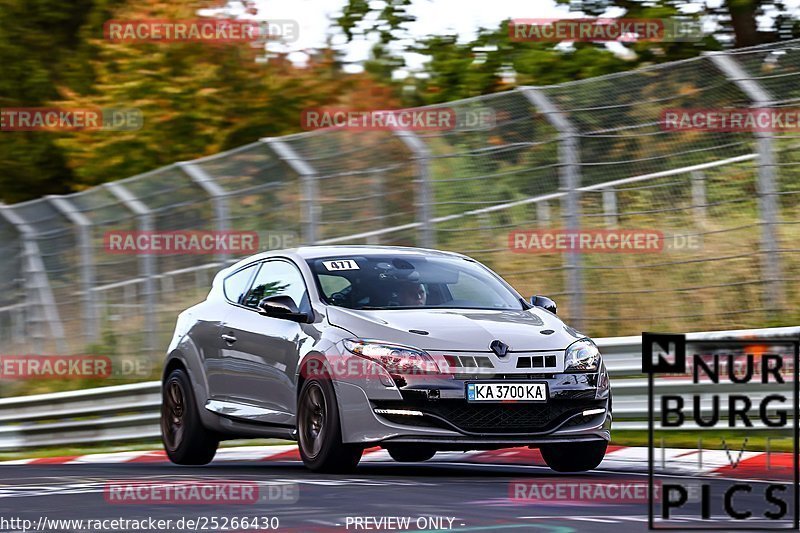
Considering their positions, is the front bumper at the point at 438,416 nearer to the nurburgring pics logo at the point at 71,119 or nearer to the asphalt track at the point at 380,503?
the asphalt track at the point at 380,503

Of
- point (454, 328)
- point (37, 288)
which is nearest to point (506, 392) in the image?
point (454, 328)

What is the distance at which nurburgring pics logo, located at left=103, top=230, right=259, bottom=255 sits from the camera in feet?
56.3

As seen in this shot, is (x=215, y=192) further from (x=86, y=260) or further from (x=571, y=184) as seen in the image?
(x=571, y=184)

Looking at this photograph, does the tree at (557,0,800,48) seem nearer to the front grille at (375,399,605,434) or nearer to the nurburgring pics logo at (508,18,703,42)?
the nurburgring pics logo at (508,18,703,42)

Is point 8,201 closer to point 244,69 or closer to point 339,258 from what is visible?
point 244,69

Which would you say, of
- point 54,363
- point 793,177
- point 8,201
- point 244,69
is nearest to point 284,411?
point 793,177

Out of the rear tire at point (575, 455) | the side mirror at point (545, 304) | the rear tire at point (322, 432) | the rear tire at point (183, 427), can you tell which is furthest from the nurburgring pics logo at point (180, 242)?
the rear tire at point (575, 455)

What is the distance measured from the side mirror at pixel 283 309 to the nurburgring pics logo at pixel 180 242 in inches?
260

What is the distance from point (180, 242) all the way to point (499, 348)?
868 centimetres

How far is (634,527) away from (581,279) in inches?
267

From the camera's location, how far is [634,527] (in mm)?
7258

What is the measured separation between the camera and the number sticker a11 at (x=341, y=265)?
10992 mm

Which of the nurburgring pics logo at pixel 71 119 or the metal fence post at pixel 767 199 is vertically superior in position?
the metal fence post at pixel 767 199

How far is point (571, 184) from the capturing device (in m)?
13.9
